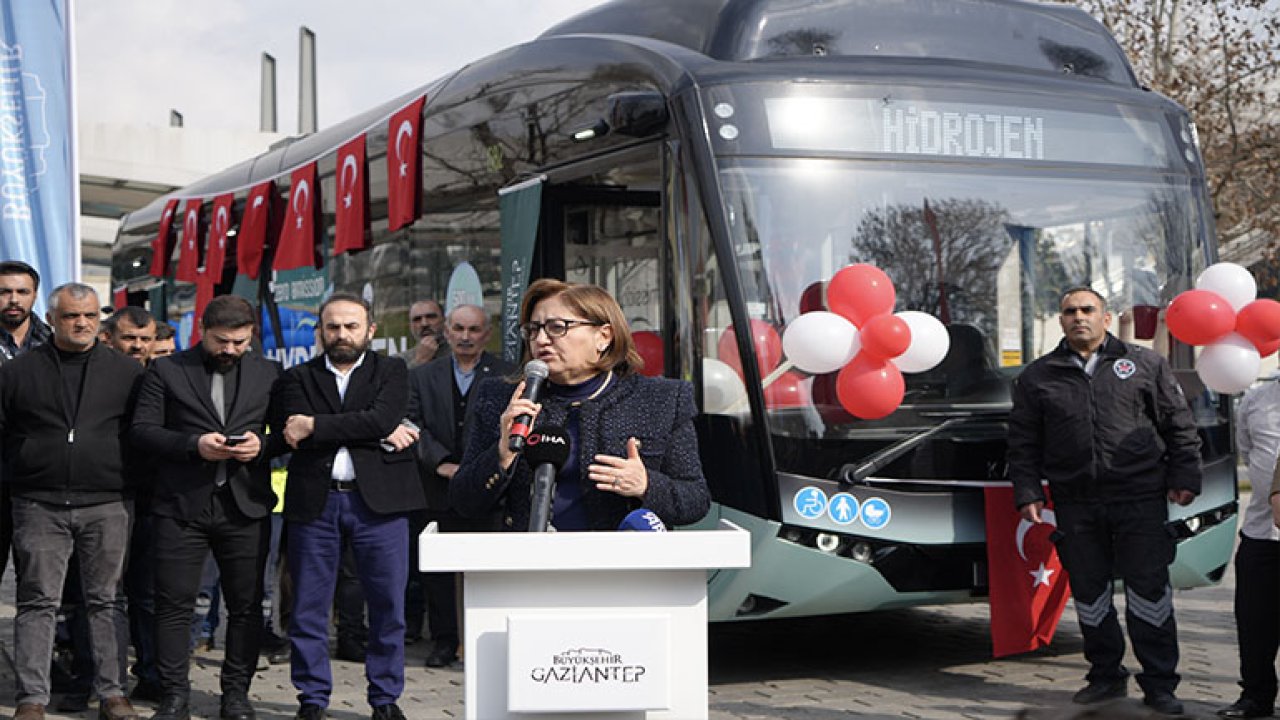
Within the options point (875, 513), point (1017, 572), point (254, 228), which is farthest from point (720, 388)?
point (254, 228)

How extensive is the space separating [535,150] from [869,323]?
242cm

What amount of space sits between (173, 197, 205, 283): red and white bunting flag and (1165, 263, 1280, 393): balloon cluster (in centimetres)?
927

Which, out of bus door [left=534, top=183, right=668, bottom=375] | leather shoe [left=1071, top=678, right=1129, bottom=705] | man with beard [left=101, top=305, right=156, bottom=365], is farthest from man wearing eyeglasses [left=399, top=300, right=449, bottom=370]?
leather shoe [left=1071, top=678, right=1129, bottom=705]

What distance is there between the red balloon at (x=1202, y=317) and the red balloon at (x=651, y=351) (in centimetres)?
235

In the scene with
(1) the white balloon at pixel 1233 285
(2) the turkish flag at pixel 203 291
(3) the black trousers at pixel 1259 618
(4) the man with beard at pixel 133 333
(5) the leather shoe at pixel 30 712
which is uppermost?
(2) the turkish flag at pixel 203 291

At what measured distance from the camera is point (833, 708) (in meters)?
6.88

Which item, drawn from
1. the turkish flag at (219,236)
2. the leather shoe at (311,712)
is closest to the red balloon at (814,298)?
the leather shoe at (311,712)

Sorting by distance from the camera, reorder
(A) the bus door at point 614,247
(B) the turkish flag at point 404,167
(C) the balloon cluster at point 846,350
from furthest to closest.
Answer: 1. (B) the turkish flag at point 404,167
2. (A) the bus door at point 614,247
3. (C) the balloon cluster at point 846,350

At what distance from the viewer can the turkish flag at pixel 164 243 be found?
50.3 ft

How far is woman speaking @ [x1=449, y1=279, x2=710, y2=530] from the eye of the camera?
4.03 m

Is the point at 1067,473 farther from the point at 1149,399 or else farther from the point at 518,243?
the point at 518,243

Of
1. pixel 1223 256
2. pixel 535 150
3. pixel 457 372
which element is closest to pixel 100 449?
pixel 457 372

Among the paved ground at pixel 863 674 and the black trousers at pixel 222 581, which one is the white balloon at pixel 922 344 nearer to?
the paved ground at pixel 863 674

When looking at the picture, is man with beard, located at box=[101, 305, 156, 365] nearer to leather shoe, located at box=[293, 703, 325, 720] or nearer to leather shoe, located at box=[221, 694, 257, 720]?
leather shoe, located at box=[221, 694, 257, 720]
